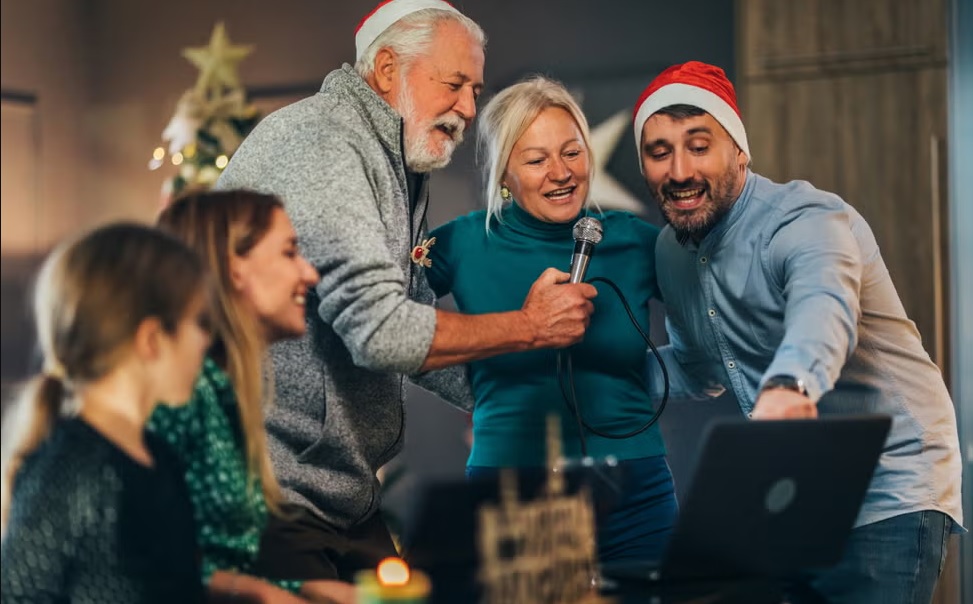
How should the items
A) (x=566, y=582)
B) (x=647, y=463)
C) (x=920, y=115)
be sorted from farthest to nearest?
(x=920, y=115) → (x=647, y=463) → (x=566, y=582)

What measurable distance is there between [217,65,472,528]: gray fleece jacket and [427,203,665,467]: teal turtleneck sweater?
0.24 meters

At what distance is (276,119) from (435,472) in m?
2.89

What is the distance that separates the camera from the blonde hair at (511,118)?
2420mm

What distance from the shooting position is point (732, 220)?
7.33 feet

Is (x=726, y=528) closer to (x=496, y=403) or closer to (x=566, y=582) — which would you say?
(x=566, y=582)

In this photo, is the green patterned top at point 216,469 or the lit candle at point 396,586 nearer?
the lit candle at point 396,586

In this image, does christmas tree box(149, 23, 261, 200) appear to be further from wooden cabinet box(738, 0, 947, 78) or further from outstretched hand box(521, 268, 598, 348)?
Answer: outstretched hand box(521, 268, 598, 348)

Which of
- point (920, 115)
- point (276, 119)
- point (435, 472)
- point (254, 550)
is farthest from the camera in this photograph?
point (435, 472)

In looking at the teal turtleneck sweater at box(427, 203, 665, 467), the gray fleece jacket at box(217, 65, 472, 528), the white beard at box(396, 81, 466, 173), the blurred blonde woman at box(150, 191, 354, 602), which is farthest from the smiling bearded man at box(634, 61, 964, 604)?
the blurred blonde woman at box(150, 191, 354, 602)

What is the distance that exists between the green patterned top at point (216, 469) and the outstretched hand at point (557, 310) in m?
0.65

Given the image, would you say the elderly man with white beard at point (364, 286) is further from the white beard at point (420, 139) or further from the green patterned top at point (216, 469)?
the green patterned top at point (216, 469)

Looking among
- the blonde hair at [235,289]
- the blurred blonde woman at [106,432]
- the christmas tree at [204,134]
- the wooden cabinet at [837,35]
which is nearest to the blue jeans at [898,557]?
the blonde hair at [235,289]

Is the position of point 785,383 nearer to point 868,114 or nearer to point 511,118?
point 511,118

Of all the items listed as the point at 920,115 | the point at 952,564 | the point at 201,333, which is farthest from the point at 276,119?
the point at 952,564
